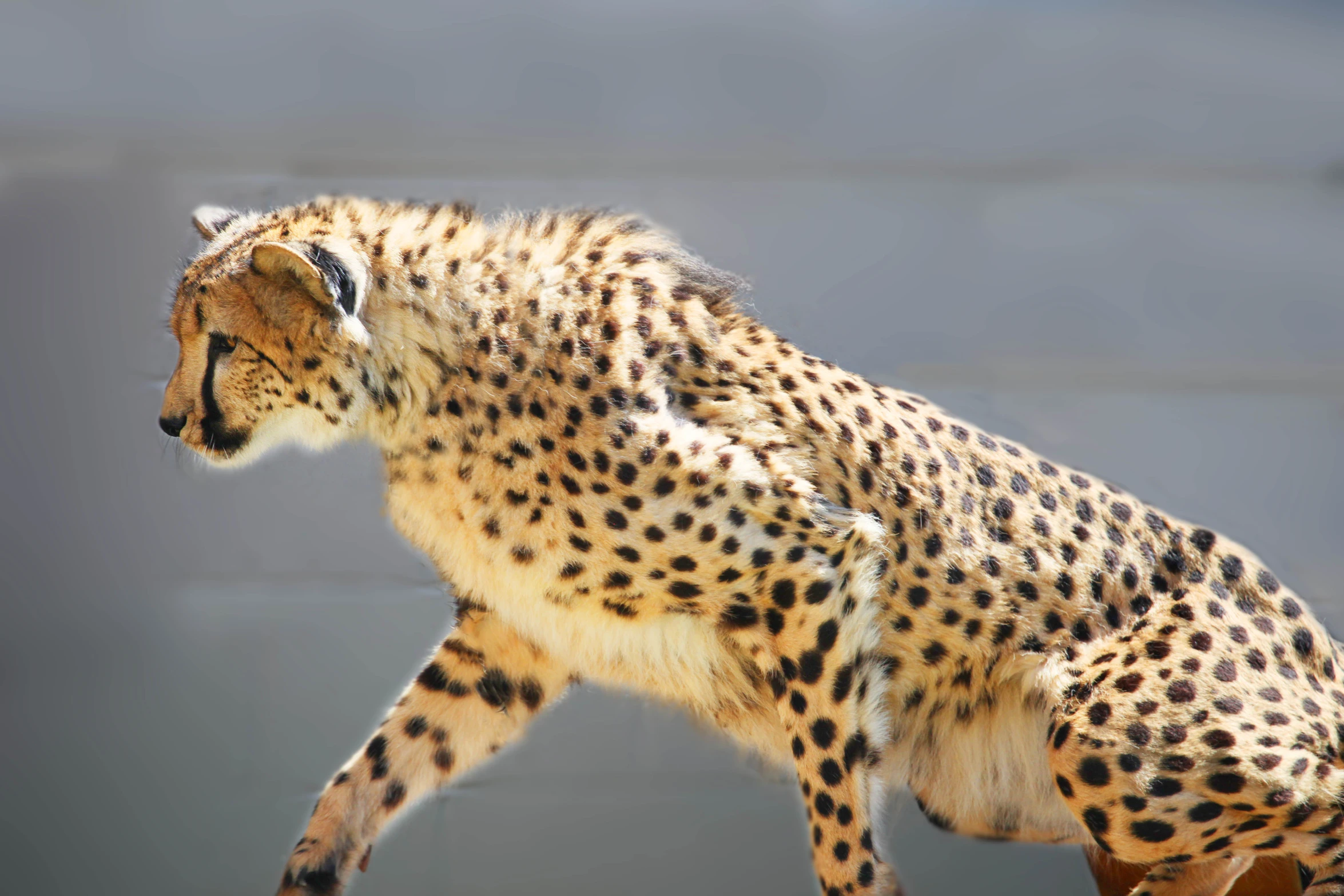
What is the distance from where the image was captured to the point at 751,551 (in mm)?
1532

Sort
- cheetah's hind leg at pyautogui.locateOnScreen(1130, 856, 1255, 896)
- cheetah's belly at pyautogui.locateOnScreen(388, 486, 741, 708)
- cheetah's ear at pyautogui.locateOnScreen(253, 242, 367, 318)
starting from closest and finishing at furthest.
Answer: cheetah's ear at pyautogui.locateOnScreen(253, 242, 367, 318)
cheetah's belly at pyautogui.locateOnScreen(388, 486, 741, 708)
cheetah's hind leg at pyautogui.locateOnScreen(1130, 856, 1255, 896)

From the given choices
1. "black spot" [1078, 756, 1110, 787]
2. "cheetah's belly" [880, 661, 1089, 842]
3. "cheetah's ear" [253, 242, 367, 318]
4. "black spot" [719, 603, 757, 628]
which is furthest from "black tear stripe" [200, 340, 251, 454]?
"black spot" [1078, 756, 1110, 787]

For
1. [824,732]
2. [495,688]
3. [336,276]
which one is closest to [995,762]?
[824,732]

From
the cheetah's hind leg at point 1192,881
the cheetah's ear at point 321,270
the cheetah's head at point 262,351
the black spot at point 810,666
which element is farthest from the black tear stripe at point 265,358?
the cheetah's hind leg at point 1192,881

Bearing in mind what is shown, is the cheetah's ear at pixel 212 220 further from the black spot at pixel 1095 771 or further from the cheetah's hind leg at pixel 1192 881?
the cheetah's hind leg at pixel 1192 881

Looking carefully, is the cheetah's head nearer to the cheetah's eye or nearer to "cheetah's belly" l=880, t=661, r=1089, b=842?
the cheetah's eye

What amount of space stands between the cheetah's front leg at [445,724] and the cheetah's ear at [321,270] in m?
0.54

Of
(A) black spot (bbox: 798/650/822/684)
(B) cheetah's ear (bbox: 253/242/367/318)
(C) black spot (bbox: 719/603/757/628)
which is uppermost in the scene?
(B) cheetah's ear (bbox: 253/242/367/318)

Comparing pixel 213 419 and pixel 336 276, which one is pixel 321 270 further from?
pixel 213 419

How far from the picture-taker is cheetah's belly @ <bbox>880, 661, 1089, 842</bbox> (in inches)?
66.0

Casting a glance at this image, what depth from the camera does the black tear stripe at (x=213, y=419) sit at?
1.58m

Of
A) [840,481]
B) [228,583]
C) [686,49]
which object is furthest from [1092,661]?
[228,583]

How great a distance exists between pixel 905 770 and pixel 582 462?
0.71 metres

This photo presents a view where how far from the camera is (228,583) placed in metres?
2.43
